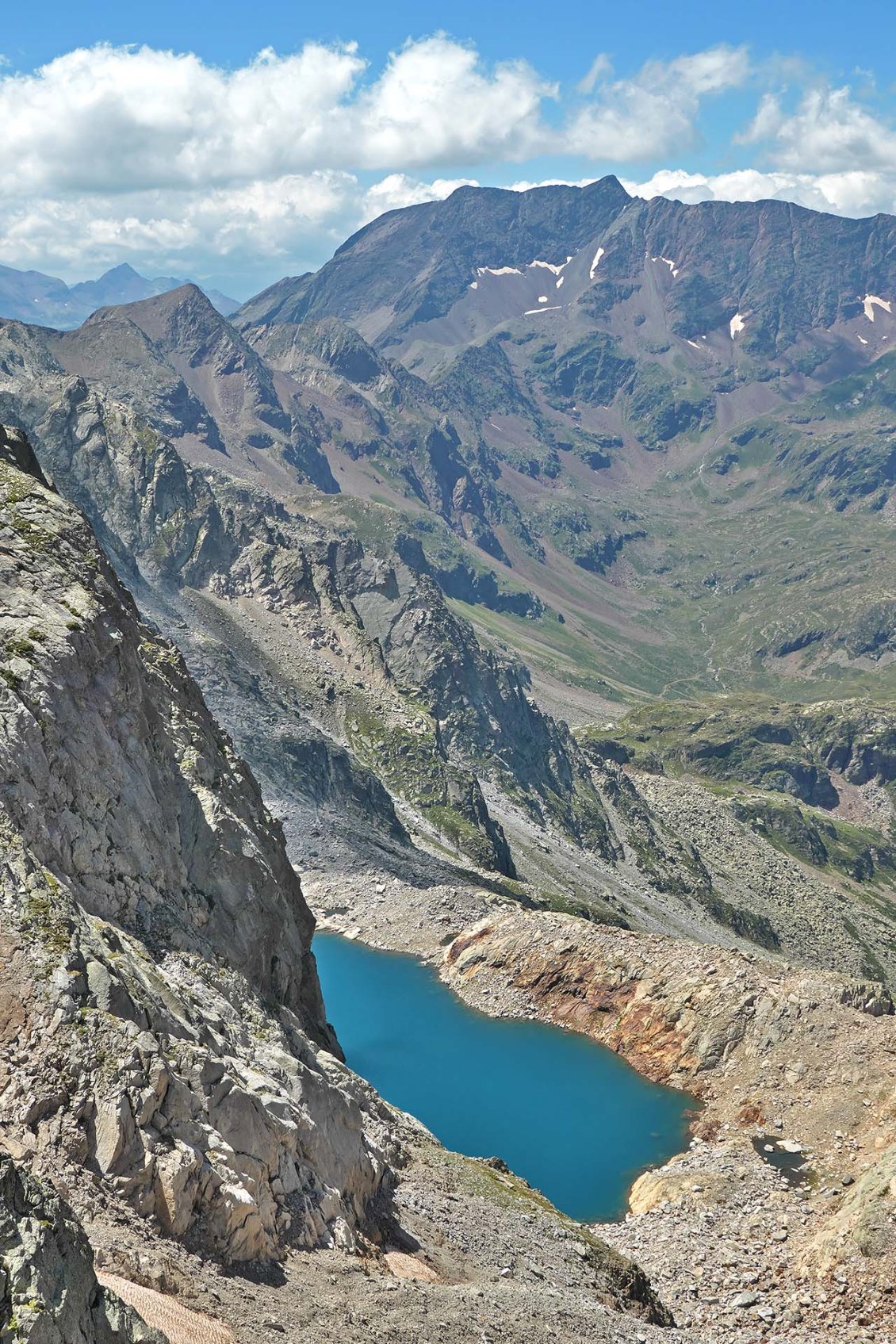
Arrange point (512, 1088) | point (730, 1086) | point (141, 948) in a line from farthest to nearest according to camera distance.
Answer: point (512, 1088) < point (730, 1086) < point (141, 948)

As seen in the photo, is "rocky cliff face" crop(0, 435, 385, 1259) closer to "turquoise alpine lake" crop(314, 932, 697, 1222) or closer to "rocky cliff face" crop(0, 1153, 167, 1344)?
"rocky cliff face" crop(0, 1153, 167, 1344)

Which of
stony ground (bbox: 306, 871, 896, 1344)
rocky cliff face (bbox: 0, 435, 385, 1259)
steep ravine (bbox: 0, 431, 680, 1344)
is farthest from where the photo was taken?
stony ground (bbox: 306, 871, 896, 1344)

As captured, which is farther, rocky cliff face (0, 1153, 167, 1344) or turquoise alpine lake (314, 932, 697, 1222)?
turquoise alpine lake (314, 932, 697, 1222)

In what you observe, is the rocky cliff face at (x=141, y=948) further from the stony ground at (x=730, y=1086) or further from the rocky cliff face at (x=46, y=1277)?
the stony ground at (x=730, y=1086)

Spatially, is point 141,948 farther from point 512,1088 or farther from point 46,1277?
point 512,1088

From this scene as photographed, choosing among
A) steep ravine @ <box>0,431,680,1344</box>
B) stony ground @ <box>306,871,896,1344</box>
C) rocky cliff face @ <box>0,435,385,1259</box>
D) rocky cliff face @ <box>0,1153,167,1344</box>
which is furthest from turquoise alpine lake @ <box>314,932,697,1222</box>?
rocky cliff face @ <box>0,1153,167,1344</box>

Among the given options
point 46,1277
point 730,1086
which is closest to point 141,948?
point 46,1277

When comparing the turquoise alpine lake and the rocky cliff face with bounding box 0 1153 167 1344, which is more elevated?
the rocky cliff face with bounding box 0 1153 167 1344

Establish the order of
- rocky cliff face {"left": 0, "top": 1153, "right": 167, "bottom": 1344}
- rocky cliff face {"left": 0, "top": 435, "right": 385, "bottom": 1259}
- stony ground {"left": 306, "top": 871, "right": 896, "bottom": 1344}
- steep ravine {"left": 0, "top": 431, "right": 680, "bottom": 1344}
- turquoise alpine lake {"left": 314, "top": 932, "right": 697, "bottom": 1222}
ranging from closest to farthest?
rocky cliff face {"left": 0, "top": 1153, "right": 167, "bottom": 1344} < steep ravine {"left": 0, "top": 431, "right": 680, "bottom": 1344} < rocky cliff face {"left": 0, "top": 435, "right": 385, "bottom": 1259} < stony ground {"left": 306, "top": 871, "right": 896, "bottom": 1344} < turquoise alpine lake {"left": 314, "top": 932, "right": 697, "bottom": 1222}
